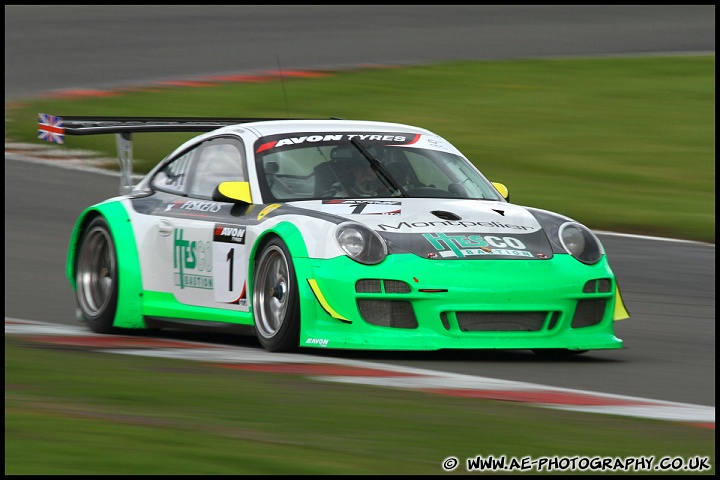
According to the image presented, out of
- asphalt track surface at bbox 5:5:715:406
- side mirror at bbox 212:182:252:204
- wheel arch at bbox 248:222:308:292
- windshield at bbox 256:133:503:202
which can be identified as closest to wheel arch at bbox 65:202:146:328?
asphalt track surface at bbox 5:5:715:406

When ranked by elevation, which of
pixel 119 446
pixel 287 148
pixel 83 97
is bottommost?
pixel 119 446

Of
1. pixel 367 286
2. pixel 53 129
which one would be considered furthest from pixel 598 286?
pixel 53 129

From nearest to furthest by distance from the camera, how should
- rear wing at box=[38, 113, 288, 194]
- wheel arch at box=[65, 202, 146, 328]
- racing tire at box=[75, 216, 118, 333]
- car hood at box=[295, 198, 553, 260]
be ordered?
car hood at box=[295, 198, 553, 260], wheel arch at box=[65, 202, 146, 328], racing tire at box=[75, 216, 118, 333], rear wing at box=[38, 113, 288, 194]

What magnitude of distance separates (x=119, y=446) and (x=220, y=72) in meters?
18.1

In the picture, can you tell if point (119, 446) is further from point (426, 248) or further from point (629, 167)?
point (629, 167)

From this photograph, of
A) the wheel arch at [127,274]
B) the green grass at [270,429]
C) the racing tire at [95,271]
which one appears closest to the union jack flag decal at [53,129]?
the racing tire at [95,271]

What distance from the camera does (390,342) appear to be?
23.5 feet

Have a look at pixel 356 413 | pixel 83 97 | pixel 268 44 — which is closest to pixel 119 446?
pixel 356 413

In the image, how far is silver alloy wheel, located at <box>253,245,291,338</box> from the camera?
295 inches

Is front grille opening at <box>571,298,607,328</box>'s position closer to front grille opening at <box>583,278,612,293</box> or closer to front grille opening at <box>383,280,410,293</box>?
front grille opening at <box>583,278,612,293</box>

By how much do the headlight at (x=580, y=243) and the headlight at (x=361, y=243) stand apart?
40.1 inches

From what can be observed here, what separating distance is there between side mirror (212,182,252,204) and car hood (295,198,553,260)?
33 centimetres

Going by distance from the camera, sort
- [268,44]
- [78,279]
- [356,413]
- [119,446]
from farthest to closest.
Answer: [268,44], [78,279], [356,413], [119,446]

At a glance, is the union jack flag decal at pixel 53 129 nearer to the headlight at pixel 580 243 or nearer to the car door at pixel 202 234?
the car door at pixel 202 234
